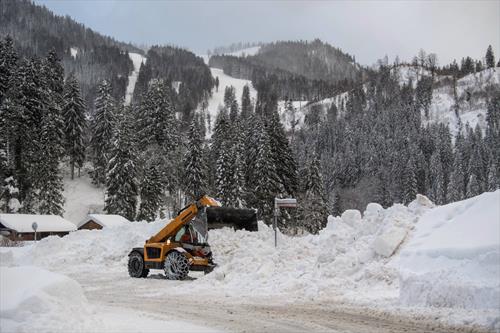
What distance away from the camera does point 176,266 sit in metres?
17.5

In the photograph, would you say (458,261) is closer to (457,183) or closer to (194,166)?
(194,166)

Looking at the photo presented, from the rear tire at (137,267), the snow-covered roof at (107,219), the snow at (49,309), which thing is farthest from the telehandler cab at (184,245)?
the snow-covered roof at (107,219)

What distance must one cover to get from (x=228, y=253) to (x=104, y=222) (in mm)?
39570

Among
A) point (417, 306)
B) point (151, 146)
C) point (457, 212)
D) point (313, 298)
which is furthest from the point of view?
point (151, 146)

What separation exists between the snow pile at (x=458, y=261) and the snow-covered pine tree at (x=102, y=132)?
201 ft

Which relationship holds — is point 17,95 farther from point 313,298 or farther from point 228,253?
point 313,298

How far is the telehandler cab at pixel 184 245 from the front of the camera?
1756cm

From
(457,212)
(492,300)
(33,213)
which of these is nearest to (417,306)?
(492,300)

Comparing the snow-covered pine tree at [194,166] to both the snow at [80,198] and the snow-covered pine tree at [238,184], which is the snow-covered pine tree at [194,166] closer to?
the snow-covered pine tree at [238,184]

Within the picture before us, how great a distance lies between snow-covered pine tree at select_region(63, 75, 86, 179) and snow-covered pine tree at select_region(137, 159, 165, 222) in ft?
46.5

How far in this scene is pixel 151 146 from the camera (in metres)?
68.5

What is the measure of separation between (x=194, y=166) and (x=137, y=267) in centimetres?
4257

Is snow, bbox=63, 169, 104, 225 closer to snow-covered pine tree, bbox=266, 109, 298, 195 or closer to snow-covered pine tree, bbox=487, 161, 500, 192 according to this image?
snow-covered pine tree, bbox=266, 109, 298, 195

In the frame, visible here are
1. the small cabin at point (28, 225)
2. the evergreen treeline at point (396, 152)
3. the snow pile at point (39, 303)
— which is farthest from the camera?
the evergreen treeline at point (396, 152)
